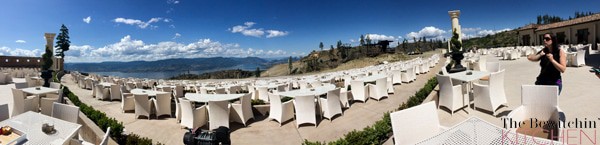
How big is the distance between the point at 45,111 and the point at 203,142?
4.93 m

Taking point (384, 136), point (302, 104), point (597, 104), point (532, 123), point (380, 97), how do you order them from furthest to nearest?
1. point (380, 97)
2. point (302, 104)
3. point (597, 104)
4. point (384, 136)
5. point (532, 123)

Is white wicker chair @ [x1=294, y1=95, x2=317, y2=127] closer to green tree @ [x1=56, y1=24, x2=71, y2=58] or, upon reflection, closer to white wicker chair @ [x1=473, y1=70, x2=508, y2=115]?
white wicker chair @ [x1=473, y1=70, x2=508, y2=115]

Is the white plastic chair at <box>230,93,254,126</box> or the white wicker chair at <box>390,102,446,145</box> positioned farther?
the white plastic chair at <box>230,93,254,126</box>

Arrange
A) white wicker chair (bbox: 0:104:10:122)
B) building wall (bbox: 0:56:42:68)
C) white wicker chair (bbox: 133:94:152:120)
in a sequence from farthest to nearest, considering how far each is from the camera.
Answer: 1. building wall (bbox: 0:56:42:68)
2. white wicker chair (bbox: 133:94:152:120)
3. white wicker chair (bbox: 0:104:10:122)

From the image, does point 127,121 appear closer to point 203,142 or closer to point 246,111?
point 246,111

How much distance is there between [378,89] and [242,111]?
366 cm

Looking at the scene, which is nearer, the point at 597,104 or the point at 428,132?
the point at 428,132

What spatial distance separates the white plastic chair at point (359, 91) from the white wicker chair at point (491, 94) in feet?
8.54

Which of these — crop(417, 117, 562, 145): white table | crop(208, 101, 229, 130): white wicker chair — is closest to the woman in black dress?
crop(417, 117, 562, 145): white table

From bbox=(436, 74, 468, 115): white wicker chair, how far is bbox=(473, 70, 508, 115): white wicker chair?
283 mm

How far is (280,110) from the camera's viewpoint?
227 inches

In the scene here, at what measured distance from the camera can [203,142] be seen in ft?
8.84

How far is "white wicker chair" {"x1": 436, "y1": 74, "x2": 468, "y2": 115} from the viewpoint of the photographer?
17.4 feet

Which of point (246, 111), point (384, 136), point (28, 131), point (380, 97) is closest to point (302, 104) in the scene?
point (246, 111)
